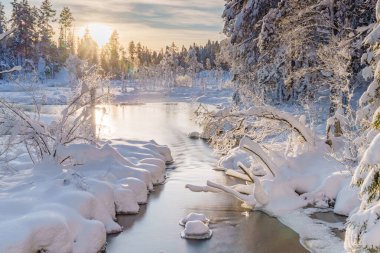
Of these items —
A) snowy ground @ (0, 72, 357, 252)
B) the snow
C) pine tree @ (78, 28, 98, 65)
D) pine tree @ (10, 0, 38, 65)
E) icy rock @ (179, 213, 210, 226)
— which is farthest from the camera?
pine tree @ (78, 28, 98, 65)

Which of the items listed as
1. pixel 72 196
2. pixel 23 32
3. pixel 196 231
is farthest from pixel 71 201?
pixel 23 32

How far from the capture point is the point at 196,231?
46.4 ft

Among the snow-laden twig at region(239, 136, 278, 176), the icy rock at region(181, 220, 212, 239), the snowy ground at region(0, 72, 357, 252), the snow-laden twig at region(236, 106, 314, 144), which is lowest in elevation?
the icy rock at region(181, 220, 212, 239)

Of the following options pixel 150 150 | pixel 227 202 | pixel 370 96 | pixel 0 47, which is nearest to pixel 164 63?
pixel 0 47

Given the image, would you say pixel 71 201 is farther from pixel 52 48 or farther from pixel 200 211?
pixel 52 48

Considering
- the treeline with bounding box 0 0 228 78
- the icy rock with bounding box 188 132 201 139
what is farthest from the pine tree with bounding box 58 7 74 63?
the icy rock with bounding box 188 132 201 139

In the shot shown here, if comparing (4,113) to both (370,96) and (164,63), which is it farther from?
(164,63)

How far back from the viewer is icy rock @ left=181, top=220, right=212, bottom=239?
46.3 feet

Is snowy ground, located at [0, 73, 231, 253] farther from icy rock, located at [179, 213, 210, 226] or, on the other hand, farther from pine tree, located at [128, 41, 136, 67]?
pine tree, located at [128, 41, 136, 67]

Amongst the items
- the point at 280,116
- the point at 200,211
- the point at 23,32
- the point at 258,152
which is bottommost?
the point at 200,211

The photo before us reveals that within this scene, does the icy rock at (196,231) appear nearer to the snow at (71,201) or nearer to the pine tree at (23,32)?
the snow at (71,201)

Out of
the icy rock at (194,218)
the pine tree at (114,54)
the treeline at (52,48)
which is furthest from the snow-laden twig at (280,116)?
the pine tree at (114,54)

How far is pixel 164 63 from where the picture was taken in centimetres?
10631

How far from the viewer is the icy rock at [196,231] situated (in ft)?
46.3
